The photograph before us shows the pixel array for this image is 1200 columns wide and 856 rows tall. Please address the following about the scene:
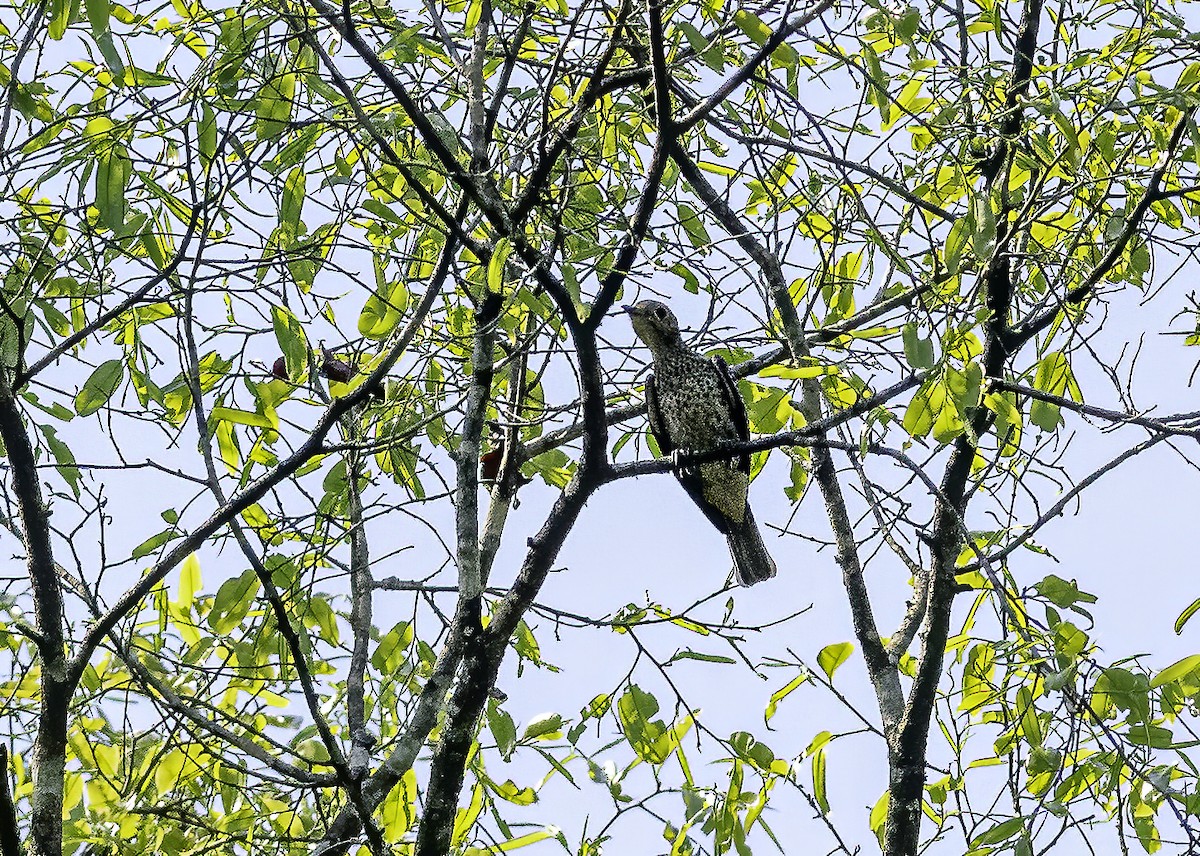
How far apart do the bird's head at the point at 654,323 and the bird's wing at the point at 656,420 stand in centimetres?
29

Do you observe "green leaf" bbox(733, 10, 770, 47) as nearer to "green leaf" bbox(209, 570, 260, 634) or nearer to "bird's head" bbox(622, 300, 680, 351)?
"green leaf" bbox(209, 570, 260, 634)

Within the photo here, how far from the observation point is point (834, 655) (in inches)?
141

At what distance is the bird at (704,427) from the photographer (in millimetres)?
5195

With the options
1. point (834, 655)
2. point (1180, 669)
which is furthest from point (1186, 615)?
point (834, 655)

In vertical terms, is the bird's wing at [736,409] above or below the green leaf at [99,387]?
above

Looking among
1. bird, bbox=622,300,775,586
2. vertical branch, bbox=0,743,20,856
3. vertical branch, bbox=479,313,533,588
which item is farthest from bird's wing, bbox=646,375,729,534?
vertical branch, bbox=0,743,20,856

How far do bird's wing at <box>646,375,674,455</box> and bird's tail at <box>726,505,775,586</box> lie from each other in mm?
563

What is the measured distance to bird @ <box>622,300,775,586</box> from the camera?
5.20 metres

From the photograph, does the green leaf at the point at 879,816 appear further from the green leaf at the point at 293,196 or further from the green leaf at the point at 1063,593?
the green leaf at the point at 293,196

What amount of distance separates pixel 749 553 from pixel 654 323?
3.37 feet

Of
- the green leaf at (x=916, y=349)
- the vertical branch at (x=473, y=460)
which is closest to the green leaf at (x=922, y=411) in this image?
the green leaf at (x=916, y=349)

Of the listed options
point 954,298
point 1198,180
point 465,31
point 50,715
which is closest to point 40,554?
point 50,715

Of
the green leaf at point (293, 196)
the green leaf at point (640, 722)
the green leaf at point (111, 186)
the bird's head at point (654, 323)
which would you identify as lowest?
the green leaf at point (640, 722)

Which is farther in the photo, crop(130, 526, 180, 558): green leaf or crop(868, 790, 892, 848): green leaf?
crop(868, 790, 892, 848): green leaf
